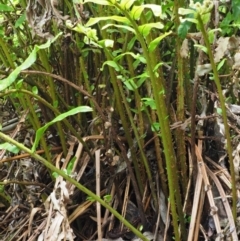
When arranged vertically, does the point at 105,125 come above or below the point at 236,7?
below

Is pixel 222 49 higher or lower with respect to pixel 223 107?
higher

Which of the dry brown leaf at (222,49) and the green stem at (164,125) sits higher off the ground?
the dry brown leaf at (222,49)

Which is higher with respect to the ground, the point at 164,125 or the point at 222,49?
the point at 222,49

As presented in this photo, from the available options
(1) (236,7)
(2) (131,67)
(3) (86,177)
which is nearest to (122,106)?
(2) (131,67)

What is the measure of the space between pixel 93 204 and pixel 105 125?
0.22 metres

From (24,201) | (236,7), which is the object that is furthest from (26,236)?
(236,7)

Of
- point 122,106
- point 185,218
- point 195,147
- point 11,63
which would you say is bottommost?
point 185,218

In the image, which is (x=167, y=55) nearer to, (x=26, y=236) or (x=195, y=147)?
(x=195, y=147)

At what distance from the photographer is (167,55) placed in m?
1.18

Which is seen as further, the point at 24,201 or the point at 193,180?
the point at 24,201

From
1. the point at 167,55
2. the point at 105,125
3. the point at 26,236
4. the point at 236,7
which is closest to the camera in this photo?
the point at 236,7

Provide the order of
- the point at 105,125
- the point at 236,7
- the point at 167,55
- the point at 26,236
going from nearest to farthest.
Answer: the point at 236,7
the point at 105,125
the point at 26,236
the point at 167,55

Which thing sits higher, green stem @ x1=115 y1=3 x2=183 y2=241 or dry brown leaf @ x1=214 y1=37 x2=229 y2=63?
dry brown leaf @ x1=214 y1=37 x2=229 y2=63

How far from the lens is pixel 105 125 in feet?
3.09
